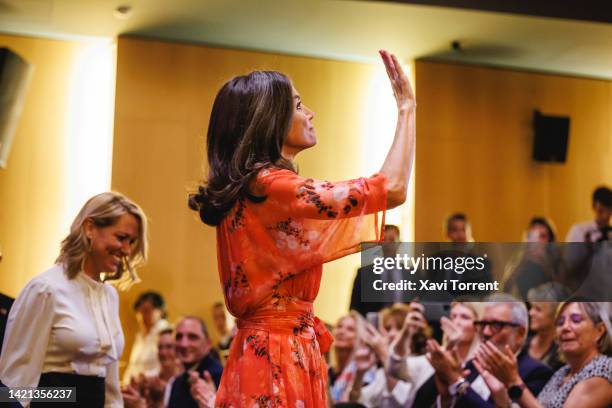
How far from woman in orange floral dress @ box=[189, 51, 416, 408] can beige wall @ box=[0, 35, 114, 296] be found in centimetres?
438

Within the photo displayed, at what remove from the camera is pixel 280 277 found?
1.69 m

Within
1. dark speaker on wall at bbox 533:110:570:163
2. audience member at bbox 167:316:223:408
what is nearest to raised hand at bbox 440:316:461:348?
audience member at bbox 167:316:223:408

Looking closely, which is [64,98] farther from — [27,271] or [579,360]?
[579,360]

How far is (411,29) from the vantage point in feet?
18.9

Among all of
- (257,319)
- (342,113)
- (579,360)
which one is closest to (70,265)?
(257,319)

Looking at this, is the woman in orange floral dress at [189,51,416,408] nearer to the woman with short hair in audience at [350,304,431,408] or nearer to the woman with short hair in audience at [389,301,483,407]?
the woman with short hair in audience at [389,301,483,407]

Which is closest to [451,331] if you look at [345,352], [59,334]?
[345,352]

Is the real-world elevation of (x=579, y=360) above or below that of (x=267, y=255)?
below

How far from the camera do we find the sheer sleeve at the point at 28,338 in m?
2.59

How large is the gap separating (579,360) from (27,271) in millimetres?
3958

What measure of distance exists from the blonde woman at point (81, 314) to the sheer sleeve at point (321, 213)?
1.24 metres

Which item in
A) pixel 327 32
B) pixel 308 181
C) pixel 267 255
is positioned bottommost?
pixel 267 255

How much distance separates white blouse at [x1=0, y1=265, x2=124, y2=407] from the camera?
2.60m

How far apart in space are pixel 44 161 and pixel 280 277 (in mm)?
4814
